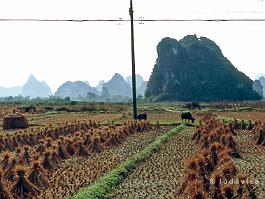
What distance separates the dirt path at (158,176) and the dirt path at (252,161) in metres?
2.56

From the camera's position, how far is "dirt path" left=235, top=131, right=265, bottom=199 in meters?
14.4

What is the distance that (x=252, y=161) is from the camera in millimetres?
19109

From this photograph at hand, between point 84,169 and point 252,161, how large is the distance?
758cm

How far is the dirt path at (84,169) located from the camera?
572 inches

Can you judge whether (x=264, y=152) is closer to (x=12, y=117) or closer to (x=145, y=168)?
(x=145, y=168)

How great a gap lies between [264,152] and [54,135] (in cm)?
1457

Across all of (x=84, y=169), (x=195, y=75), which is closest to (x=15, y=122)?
(x=84, y=169)

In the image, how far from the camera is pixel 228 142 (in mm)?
21266

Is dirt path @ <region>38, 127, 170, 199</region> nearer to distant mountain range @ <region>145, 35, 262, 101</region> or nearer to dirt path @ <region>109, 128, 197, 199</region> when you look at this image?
dirt path @ <region>109, 128, 197, 199</region>

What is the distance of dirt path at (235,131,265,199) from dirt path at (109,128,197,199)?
8.38ft

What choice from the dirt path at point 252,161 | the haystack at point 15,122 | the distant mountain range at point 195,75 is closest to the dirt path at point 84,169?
the dirt path at point 252,161

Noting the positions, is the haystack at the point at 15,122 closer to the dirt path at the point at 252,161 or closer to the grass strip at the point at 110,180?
the grass strip at the point at 110,180

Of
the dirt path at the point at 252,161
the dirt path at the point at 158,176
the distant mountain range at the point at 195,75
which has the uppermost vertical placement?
the distant mountain range at the point at 195,75

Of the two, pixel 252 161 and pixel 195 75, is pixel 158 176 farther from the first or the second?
pixel 195 75
